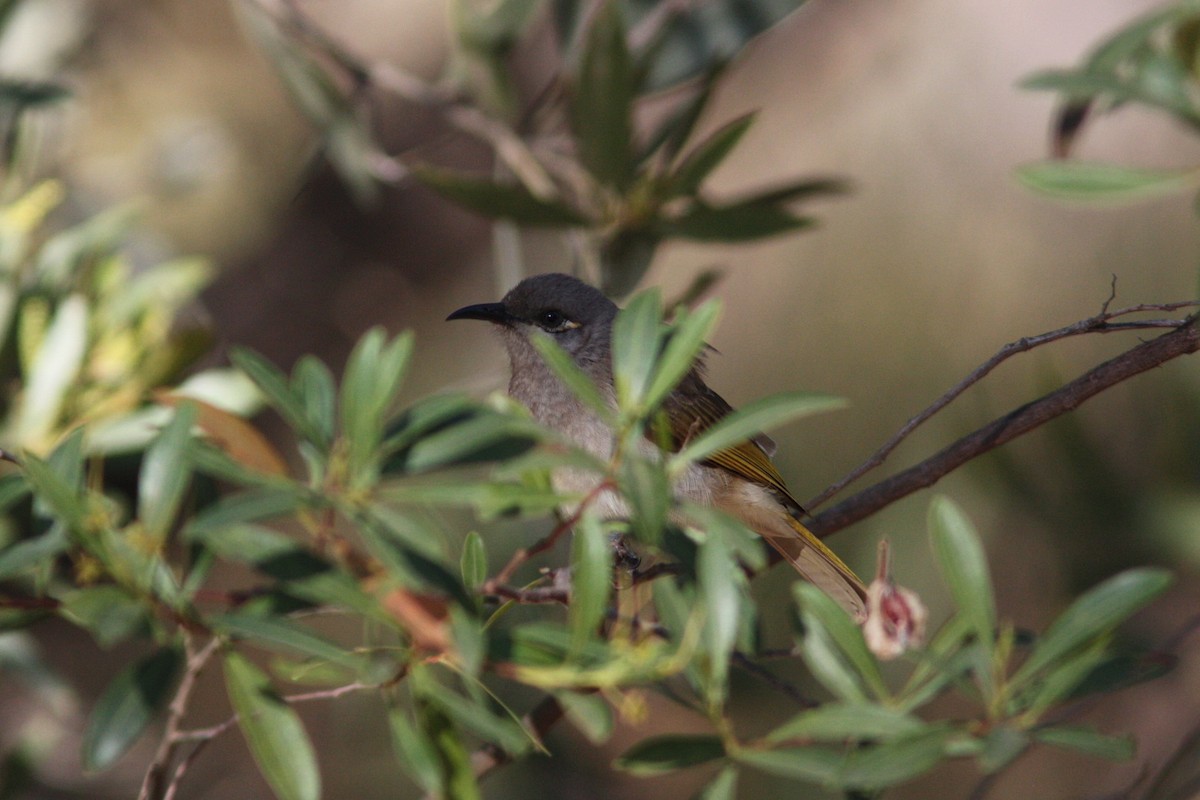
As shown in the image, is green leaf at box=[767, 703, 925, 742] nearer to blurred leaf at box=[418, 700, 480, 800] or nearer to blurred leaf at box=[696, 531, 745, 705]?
blurred leaf at box=[696, 531, 745, 705]

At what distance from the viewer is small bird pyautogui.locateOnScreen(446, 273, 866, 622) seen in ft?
10.5

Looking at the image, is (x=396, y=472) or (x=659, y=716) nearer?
(x=396, y=472)

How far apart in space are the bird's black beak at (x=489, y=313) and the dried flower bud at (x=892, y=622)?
219cm

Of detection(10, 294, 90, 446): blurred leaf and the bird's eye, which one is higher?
the bird's eye

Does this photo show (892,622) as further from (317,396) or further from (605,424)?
(605,424)

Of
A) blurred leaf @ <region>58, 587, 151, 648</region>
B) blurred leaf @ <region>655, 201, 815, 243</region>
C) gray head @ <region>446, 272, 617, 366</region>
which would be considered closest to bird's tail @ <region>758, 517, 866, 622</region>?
blurred leaf @ <region>655, 201, 815, 243</region>

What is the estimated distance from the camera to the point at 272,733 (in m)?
1.57

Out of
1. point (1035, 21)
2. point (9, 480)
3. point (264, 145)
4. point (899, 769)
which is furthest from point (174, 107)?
point (899, 769)

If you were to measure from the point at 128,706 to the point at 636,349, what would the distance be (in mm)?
819

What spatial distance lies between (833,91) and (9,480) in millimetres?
5355

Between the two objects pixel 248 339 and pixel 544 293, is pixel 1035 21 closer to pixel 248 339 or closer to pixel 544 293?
pixel 544 293

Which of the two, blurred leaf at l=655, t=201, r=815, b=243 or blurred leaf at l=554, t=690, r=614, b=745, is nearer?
blurred leaf at l=554, t=690, r=614, b=745

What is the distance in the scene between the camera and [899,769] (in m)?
1.44

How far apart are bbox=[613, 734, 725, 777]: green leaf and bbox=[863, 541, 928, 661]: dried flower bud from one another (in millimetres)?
341
